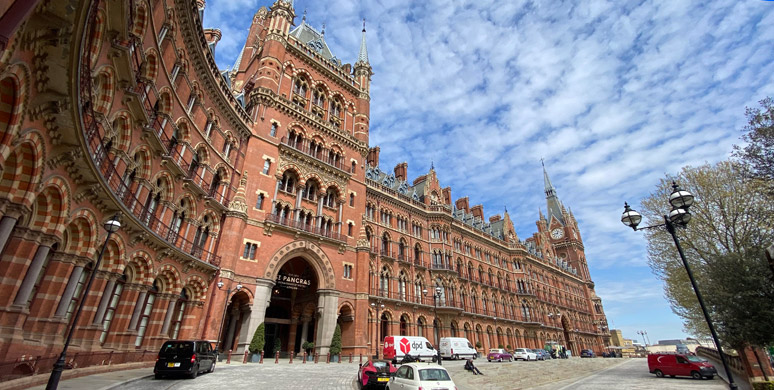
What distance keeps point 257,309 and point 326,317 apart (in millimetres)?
5457

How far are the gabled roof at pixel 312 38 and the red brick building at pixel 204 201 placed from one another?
0.39 metres

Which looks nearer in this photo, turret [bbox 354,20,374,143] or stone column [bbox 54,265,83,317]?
stone column [bbox 54,265,83,317]

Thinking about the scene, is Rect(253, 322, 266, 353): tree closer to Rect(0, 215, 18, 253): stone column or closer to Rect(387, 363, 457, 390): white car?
Rect(387, 363, 457, 390): white car

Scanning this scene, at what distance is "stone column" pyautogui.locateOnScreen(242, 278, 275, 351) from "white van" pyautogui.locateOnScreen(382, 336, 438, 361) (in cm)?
947

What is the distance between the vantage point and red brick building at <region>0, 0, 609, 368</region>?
963 centimetres

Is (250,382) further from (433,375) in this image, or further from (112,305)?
(112,305)

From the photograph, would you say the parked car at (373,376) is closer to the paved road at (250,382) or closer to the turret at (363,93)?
the paved road at (250,382)

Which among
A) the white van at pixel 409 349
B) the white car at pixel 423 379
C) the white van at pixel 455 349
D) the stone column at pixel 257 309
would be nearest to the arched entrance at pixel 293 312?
the stone column at pixel 257 309

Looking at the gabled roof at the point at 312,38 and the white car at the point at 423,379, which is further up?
the gabled roof at the point at 312,38

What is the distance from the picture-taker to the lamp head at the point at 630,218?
32.3 feet

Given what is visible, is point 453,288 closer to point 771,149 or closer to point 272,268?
point 272,268

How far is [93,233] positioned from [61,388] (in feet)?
17.9

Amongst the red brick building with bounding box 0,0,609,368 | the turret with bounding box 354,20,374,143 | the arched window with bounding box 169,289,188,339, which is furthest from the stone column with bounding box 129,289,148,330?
the turret with bounding box 354,20,374,143

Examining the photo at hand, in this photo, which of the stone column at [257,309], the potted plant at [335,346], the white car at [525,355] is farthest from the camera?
the white car at [525,355]
